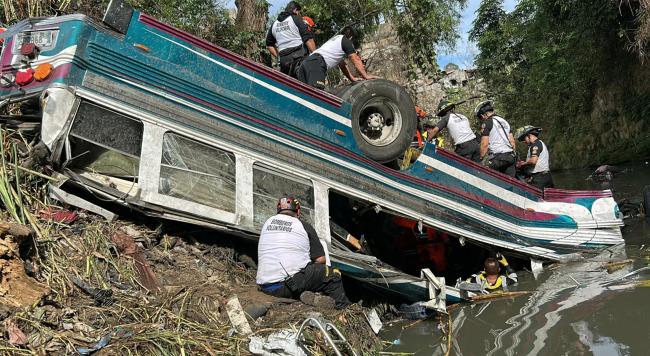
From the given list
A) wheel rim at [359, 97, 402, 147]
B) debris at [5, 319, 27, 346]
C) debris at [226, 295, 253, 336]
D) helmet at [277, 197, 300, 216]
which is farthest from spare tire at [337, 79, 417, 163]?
debris at [5, 319, 27, 346]

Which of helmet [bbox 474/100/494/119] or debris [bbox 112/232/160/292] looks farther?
helmet [bbox 474/100/494/119]

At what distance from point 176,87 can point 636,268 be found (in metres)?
4.71

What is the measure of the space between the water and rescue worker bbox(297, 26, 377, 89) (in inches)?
99.5

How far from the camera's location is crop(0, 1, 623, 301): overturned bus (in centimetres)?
450

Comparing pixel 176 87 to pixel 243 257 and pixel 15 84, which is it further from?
pixel 243 257

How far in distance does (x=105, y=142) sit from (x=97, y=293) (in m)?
1.12

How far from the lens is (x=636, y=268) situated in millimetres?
6117

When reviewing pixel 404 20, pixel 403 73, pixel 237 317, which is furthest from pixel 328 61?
pixel 403 73

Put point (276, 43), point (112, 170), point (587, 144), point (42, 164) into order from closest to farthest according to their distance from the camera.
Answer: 1. point (42, 164)
2. point (112, 170)
3. point (276, 43)
4. point (587, 144)

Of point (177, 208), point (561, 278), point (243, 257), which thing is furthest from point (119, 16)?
point (561, 278)

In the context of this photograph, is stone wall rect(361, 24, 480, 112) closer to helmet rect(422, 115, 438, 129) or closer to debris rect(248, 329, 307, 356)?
helmet rect(422, 115, 438, 129)

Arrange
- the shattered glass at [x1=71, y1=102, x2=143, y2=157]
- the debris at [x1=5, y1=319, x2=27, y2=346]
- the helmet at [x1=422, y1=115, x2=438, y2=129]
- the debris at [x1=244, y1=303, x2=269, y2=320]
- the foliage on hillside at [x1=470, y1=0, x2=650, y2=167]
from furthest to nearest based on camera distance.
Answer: the foliage on hillside at [x1=470, y1=0, x2=650, y2=167] → the helmet at [x1=422, y1=115, x2=438, y2=129] → the shattered glass at [x1=71, y1=102, x2=143, y2=157] → the debris at [x1=244, y1=303, x2=269, y2=320] → the debris at [x1=5, y1=319, x2=27, y2=346]

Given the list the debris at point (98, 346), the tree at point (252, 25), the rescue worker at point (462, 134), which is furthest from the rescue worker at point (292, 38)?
the tree at point (252, 25)

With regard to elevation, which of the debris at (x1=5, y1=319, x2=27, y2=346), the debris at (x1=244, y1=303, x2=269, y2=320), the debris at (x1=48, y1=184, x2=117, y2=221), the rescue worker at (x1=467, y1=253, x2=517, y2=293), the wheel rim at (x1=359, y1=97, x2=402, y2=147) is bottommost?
the debris at (x1=5, y1=319, x2=27, y2=346)
